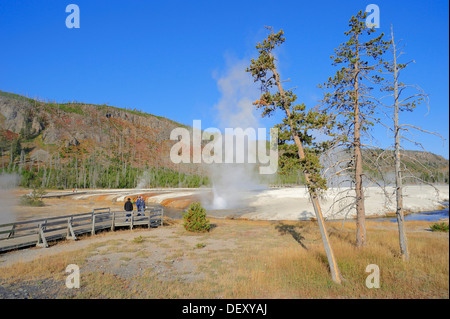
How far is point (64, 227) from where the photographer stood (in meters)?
16.4

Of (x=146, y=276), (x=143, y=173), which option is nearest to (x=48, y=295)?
(x=146, y=276)

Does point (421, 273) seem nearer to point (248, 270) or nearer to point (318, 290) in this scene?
point (318, 290)

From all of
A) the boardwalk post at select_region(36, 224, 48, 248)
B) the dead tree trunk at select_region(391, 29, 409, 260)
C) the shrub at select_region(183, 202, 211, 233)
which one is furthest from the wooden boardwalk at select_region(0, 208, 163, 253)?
the dead tree trunk at select_region(391, 29, 409, 260)

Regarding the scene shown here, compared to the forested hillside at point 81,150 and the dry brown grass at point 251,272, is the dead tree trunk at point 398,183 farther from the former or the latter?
the forested hillside at point 81,150

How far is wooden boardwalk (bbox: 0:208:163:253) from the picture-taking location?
13945 mm

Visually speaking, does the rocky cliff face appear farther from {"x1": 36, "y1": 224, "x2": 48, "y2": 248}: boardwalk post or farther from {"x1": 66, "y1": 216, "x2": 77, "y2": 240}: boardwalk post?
{"x1": 36, "y1": 224, "x2": 48, "y2": 248}: boardwalk post

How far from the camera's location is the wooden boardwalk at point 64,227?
13945 millimetres

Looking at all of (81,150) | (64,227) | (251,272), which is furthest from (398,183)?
(81,150)

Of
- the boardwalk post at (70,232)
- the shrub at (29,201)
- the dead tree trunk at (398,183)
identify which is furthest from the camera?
the shrub at (29,201)

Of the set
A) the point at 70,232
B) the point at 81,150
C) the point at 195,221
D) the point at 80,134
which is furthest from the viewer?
the point at 80,134

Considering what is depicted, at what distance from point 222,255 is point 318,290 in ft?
20.7

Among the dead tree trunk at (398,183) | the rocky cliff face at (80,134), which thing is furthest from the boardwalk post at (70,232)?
the rocky cliff face at (80,134)

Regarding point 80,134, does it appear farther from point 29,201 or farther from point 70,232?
point 70,232

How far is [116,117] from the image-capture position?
198 m
